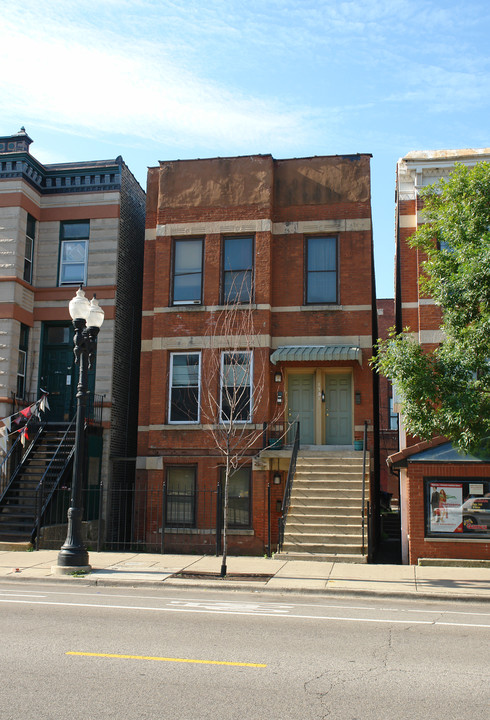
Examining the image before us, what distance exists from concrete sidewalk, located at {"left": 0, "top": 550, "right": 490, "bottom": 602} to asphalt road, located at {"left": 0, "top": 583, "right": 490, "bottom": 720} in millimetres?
986

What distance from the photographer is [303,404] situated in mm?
19672

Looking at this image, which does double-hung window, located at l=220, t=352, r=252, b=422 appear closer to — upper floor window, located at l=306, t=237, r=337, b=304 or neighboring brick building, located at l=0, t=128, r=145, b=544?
upper floor window, located at l=306, t=237, r=337, b=304

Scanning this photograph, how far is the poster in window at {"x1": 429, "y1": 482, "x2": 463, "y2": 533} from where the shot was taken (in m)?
14.9

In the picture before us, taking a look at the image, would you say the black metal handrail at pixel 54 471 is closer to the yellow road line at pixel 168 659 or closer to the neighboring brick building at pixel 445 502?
the neighboring brick building at pixel 445 502

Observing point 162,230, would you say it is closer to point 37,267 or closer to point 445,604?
point 37,267

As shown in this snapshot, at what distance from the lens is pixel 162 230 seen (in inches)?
807

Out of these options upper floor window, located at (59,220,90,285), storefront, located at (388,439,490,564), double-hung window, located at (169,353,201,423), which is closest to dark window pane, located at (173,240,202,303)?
double-hung window, located at (169,353,201,423)

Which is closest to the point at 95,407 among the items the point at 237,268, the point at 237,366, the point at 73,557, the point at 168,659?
the point at 237,366

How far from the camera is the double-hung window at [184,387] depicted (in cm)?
1978

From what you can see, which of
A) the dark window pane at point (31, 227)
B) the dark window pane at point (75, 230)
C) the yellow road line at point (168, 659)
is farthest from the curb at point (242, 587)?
the dark window pane at point (31, 227)

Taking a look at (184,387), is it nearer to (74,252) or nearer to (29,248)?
(74,252)

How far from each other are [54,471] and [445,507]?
9986 millimetres

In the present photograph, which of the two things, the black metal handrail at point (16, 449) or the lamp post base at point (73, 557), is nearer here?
the lamp post base at point (73, 557)

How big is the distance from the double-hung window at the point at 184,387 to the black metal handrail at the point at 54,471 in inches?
111
